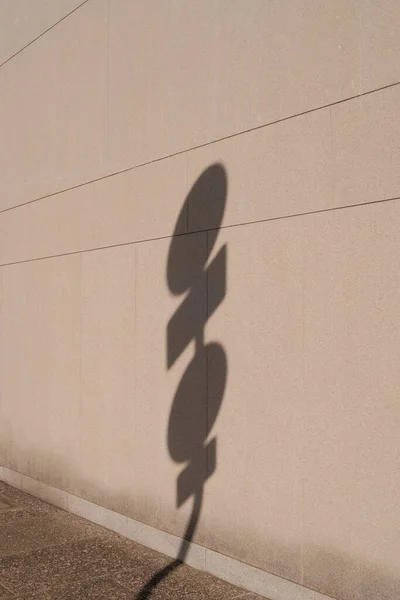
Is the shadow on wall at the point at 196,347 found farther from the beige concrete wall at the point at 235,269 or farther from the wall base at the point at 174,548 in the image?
the wall base at the point at 174,548

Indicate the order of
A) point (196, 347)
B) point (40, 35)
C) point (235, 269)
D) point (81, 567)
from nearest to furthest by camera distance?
point (235, 269) < point (81, 567) < point (196, 347) < point (40, 35)

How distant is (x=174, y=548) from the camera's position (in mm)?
7199

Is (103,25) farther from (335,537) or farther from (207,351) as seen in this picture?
(335,537)

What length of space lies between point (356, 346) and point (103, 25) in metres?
5.04

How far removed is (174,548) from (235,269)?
2580 mm

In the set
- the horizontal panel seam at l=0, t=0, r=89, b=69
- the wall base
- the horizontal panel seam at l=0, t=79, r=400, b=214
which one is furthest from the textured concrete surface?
the horizontal panel seam at l=0, t=0, r=89, b=69

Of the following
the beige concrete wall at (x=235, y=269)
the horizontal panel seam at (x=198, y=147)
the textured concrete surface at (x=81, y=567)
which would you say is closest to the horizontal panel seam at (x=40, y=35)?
the beige concrete wall at (x=235, y=269)

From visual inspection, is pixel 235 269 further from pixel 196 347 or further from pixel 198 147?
pixel 198 147

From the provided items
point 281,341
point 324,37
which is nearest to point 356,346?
point 281,341

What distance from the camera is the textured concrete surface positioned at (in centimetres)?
622

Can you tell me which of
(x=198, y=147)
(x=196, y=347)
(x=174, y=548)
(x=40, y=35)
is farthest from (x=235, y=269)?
(x=40, y=35)

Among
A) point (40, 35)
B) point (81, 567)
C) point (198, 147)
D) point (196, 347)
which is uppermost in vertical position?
point (40, 35)

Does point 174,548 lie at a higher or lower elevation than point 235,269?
lower

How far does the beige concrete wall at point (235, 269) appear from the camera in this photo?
5.48 meters
